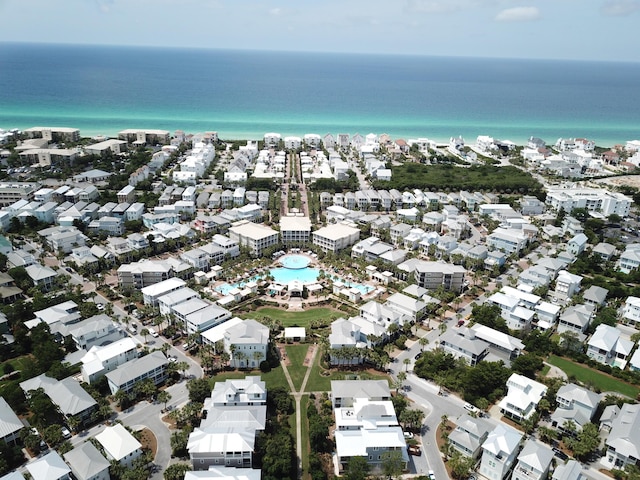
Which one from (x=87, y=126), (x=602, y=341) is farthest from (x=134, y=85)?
(x=602, y=341)

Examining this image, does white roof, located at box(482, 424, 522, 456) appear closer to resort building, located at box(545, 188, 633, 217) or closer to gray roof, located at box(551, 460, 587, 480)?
gray roof, located at box(551, 460, 587, 480)

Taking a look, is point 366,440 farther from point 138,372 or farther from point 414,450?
point 138,372

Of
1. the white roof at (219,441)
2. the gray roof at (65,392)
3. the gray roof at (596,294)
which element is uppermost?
the gray roof at (596,294)

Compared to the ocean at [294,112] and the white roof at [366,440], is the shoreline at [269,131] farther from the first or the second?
the white roof at [366,440]

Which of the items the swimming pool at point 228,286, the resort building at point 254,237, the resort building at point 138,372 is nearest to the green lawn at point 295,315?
the swimming pool at point 228,286

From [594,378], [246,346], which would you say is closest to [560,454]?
[594,378]

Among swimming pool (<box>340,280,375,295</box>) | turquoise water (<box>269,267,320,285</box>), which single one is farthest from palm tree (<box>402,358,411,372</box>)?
turquoise water (<box>269,267,320,285</box>)

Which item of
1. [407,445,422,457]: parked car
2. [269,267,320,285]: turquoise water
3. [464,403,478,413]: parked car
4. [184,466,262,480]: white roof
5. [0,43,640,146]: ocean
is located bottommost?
[407,445,422,457]: parked car
